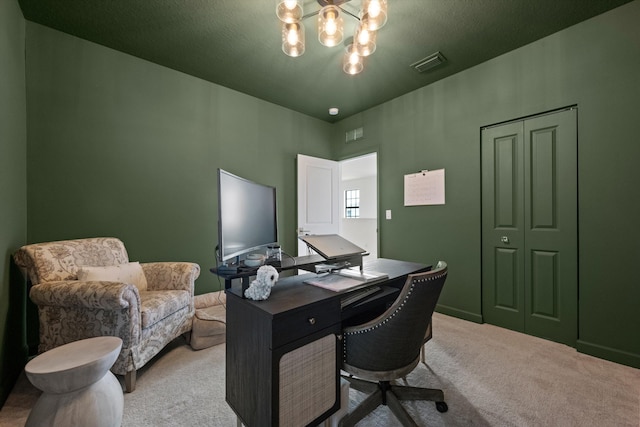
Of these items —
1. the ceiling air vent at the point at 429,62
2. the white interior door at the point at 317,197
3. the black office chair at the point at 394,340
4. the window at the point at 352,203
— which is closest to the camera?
the black office chair at the point at 394,340

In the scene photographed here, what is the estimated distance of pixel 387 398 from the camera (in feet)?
4.74

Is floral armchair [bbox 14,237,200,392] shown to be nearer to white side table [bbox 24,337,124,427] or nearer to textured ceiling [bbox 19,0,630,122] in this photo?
white side table [bbox 24,337,124,427]

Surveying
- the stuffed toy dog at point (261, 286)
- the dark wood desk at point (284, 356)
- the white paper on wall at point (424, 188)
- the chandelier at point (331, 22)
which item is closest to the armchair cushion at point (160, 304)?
the dark wood desk at point (284, 356)

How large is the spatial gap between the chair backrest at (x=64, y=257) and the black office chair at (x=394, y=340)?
6.80ft

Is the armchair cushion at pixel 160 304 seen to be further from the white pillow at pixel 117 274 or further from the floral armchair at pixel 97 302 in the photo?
the white pillow at pixel 117 274

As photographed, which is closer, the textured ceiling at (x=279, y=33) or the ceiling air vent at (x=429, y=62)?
the textured ceiling at (x=279, y=33)

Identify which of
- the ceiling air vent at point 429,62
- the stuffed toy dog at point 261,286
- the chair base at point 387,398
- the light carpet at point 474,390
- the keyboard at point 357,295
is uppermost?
the ceiling air vent at point 429,62

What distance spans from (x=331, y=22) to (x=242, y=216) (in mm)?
1399

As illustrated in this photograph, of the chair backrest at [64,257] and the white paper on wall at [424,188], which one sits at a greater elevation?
the white paper on wall at [424,188]

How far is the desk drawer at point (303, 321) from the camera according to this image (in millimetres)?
1047

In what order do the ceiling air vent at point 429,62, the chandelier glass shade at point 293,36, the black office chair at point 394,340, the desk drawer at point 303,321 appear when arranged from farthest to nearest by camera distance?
the ceiling air vent at point 429,62, the chandelier glass shade at point 293,36, the black office chair at point 394,340, the desk drawer at point 303,321

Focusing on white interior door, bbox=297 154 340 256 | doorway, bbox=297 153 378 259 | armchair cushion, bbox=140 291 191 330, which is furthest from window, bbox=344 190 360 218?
armchair cushion, bbox=140 291 191 330

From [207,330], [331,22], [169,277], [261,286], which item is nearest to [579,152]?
[331,22]

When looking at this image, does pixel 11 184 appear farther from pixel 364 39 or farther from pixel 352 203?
pixel 352 203
